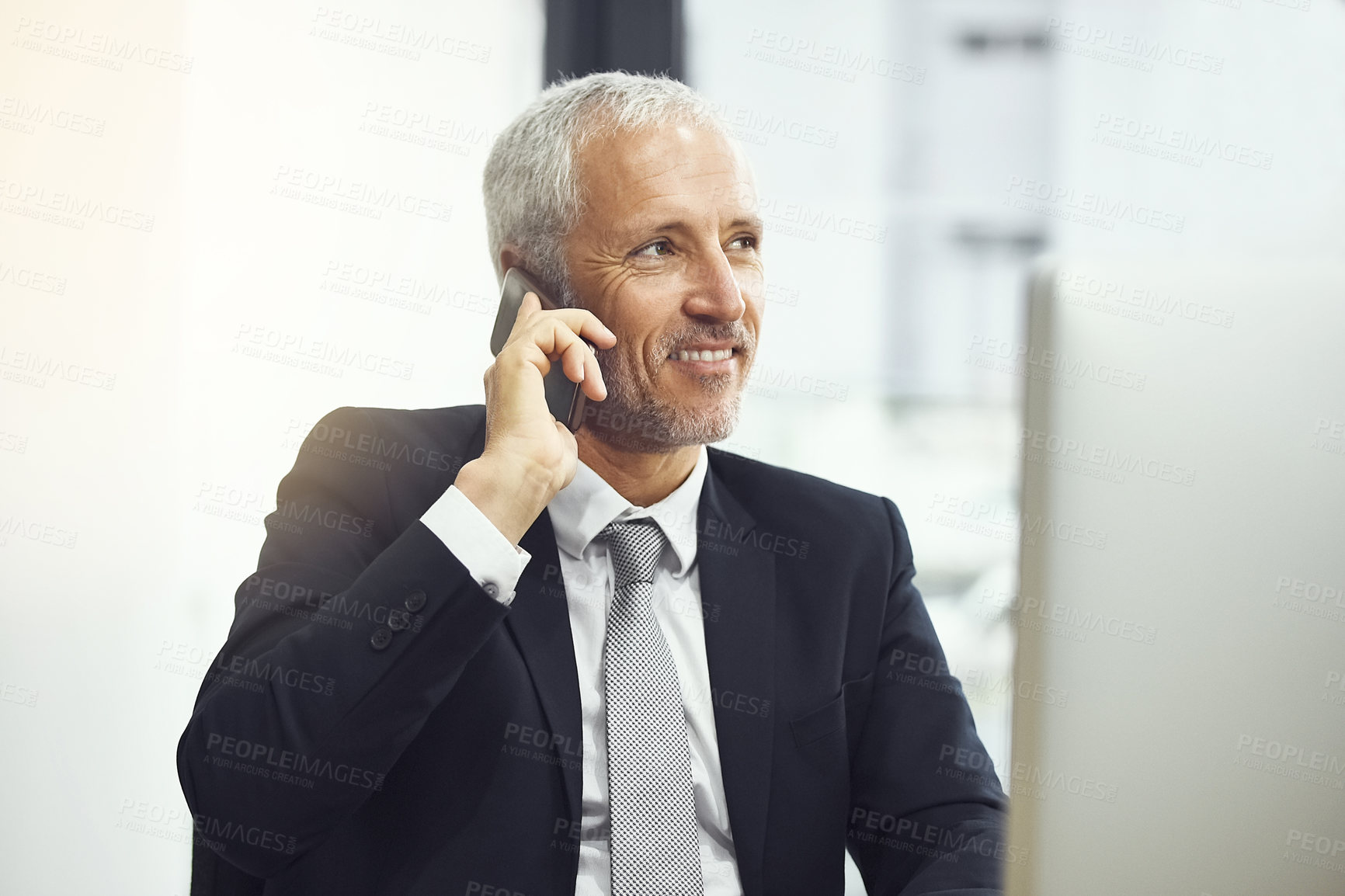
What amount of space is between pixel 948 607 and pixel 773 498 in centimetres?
89

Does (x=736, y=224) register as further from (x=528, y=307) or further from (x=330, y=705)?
(x=330, y=705)

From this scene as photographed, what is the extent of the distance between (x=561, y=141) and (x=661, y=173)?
0.17 m

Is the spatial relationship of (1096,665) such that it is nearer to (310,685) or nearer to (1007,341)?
(310,685)

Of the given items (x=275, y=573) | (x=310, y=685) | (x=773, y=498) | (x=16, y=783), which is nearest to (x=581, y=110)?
(x=773, y=498)

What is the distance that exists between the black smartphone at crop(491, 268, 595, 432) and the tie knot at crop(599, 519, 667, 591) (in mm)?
150

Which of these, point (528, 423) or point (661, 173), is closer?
point (528, 423)

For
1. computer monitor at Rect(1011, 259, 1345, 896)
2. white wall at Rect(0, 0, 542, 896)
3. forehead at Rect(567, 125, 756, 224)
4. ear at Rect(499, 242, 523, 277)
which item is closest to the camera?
computer monitor at Rect(1011, 259, 1345, 896)

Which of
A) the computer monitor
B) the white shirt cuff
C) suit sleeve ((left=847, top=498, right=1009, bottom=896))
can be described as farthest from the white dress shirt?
the computer monitor

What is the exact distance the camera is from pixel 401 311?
228cm

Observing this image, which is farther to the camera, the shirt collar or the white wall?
the white wall

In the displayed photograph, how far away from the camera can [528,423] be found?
129cm

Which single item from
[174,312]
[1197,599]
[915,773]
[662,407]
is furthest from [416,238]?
[1197,599]

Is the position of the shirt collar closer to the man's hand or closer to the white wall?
the man's hand

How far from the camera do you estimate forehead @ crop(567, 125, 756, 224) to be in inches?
59.3
